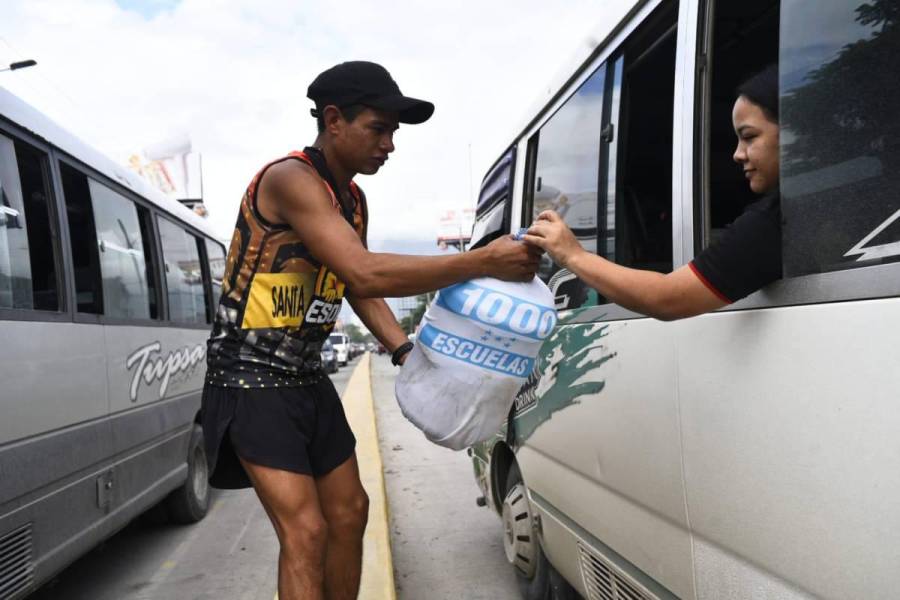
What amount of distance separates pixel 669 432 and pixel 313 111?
143 cm

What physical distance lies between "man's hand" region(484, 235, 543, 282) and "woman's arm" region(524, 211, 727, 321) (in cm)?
9

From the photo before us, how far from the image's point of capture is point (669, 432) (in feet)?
6.35

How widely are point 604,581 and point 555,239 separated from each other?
1.21 metres

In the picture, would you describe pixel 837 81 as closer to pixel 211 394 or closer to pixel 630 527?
pixel 630 527

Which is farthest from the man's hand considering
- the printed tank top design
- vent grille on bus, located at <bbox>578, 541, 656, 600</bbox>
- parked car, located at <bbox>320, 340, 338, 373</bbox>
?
parked car, located at <bbox>320, 340, 338, 373</bbox>

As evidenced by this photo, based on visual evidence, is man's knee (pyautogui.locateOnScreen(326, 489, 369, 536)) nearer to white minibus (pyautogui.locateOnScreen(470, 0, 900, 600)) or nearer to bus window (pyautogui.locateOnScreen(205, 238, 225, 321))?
white minibus (pyautogui.locateOnScreen(470, 0, 900, 600))

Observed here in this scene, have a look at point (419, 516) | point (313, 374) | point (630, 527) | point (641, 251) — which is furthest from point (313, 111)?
point (419, 516)

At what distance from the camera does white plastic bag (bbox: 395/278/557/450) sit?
205 cm

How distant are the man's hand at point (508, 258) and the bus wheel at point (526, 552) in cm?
166

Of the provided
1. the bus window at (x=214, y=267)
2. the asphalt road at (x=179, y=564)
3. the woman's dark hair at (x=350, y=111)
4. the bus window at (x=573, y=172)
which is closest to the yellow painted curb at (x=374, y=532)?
the asphalt road at (x=179, y=564)

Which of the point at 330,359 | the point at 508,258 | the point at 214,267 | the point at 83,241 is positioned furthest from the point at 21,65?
the point at 330,359

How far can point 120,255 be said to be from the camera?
4.35 metres

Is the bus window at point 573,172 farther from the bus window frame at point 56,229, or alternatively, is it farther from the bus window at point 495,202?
the bus window frame at point 56,229

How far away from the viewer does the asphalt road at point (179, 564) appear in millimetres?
4117
